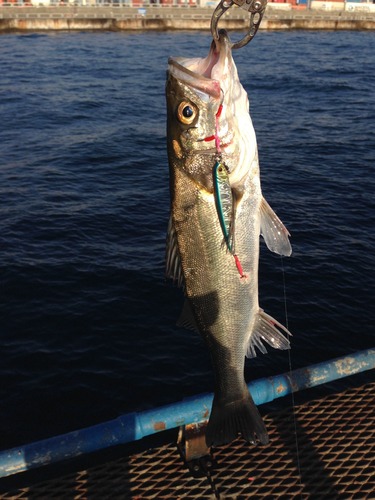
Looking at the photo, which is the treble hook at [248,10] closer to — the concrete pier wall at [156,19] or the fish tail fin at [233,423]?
the fish tail fin at [233,423]

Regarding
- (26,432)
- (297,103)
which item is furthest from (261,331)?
(297,103)

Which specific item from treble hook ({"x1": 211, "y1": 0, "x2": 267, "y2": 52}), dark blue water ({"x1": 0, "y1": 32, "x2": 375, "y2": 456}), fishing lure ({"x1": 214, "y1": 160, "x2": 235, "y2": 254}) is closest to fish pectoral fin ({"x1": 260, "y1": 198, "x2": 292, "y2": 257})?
fishing lure ({"x1": 214, "y1": 160, "x2": 235, "y2": 254})

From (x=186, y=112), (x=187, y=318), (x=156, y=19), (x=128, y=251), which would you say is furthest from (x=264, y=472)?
(x=156, y=19)

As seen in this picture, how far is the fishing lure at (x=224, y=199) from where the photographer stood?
130 inches

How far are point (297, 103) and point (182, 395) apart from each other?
85.5 ft

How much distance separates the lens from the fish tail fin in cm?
378

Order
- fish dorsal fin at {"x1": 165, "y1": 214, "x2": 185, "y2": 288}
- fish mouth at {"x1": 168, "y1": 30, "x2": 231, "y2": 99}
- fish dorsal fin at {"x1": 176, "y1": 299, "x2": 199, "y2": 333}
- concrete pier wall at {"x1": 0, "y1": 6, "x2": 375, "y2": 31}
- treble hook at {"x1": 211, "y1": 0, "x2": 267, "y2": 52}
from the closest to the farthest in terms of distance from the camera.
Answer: treble hook at {"x1": 211, "y1": 0, "x2": 267, "y2": 52}, fish mouth at {"x1": 168, "y1": 30, "x2": 231, "y2": 99}, fish dorsal fin at {"x1": 165, "y1": 214, "x2": 185, "y2": 288}, fish dorsal fin at {"x1": 176, "y1": 299, "x2": 199, "y2": 333}, concrete pier wall at {"x1": 0, "y1": 6, "x2": 375, "y2": 31}

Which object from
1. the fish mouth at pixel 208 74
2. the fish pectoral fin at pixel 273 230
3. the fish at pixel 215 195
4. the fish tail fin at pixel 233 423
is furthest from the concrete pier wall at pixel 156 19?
the fish tail fin at pixel 233 423

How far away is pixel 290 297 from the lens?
39.6 feet

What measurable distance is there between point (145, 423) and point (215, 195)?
7.65 ft

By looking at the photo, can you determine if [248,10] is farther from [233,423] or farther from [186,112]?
[233,423]

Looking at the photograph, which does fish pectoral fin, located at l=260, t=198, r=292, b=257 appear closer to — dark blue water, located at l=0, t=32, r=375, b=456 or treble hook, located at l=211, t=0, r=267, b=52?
treble hook, located at l=211, t=0, r=267, b=52

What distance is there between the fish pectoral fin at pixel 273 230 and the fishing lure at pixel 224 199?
355 mm

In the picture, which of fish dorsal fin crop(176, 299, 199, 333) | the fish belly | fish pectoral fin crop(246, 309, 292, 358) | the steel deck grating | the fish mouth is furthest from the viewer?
the steel deck grating
